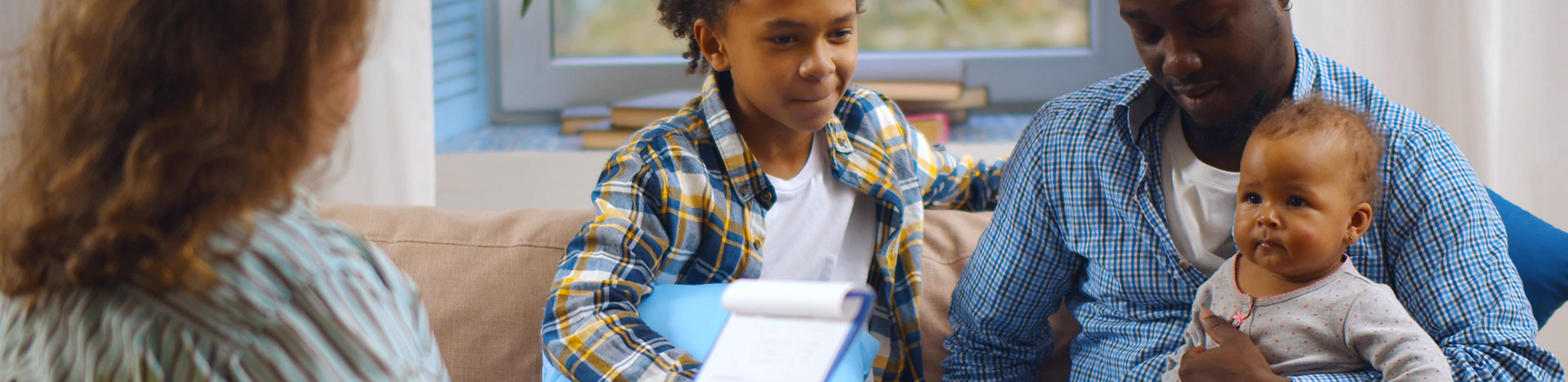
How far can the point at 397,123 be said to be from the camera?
2248 millimetres

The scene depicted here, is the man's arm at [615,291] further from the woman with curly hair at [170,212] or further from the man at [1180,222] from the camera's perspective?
the woman with curly hair at [170,212]

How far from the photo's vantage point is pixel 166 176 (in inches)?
26.4

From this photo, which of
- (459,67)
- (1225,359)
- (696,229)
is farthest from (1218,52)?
(459,67)

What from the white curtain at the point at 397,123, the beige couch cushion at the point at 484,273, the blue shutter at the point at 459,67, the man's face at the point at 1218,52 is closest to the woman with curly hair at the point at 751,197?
the beige couch cushion at the point at 484,273

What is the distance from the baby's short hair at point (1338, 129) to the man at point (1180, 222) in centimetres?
6

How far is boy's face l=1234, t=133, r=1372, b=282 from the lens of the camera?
3.58ft

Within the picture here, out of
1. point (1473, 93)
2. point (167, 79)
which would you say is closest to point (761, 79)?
point (167, 79)

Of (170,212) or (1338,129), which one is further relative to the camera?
(1338,129)

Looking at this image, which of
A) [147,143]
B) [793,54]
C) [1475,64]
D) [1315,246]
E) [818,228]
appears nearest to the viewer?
[147,143]

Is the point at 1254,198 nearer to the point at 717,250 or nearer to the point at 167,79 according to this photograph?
the point at 717,250

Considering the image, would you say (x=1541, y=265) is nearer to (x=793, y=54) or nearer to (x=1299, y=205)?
(x=1299, y=205)

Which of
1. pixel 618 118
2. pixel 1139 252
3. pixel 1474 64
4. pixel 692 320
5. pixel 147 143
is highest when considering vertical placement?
pixel 147 143

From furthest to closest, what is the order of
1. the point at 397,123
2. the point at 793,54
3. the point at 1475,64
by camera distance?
the point at 397,123, the point at 1475,64, the point at 793,54

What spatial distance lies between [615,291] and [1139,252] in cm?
59
